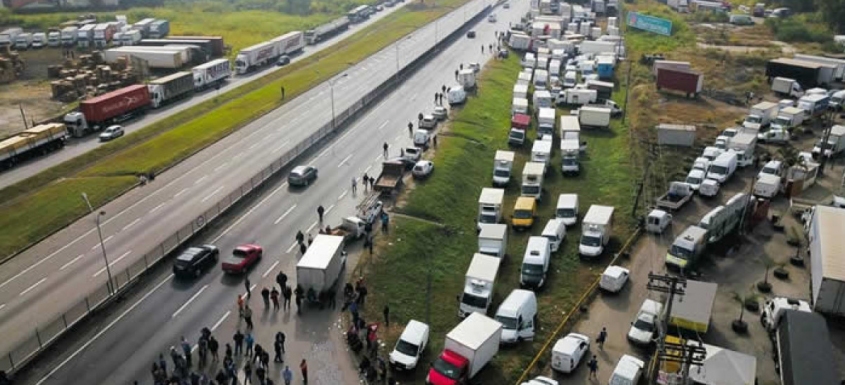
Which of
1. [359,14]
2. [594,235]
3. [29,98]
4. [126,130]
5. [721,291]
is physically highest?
[359,14]

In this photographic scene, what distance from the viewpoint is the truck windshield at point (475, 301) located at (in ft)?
142

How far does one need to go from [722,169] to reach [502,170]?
20717 millimetres

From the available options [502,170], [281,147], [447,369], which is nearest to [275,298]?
[447,369]

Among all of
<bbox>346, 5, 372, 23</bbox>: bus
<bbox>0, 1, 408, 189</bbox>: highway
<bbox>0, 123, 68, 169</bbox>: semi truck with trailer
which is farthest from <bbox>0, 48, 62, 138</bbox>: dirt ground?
<bbox>346, 5, 372, 23</bbox>: bus

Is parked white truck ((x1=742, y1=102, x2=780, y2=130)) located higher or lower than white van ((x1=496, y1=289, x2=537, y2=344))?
higher

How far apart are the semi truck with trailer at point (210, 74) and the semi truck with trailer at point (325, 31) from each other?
30.7 m

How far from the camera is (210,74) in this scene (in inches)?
3841

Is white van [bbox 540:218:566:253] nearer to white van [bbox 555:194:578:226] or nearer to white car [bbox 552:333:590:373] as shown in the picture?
white van [bbox 555:194:578:226]

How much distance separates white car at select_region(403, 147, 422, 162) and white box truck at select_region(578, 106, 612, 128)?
2473cm

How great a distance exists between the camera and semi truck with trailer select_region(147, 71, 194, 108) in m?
86.7

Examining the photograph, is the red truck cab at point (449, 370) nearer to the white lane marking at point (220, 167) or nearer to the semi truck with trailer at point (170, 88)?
the white lane marking at point (220, 167)

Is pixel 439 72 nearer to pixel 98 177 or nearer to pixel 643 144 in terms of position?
pixel 643 144

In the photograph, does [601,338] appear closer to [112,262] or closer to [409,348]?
[409,348]

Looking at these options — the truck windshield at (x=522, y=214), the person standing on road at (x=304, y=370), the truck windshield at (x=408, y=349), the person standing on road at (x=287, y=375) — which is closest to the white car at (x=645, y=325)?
the truck windshield at (x=408, y=349)
